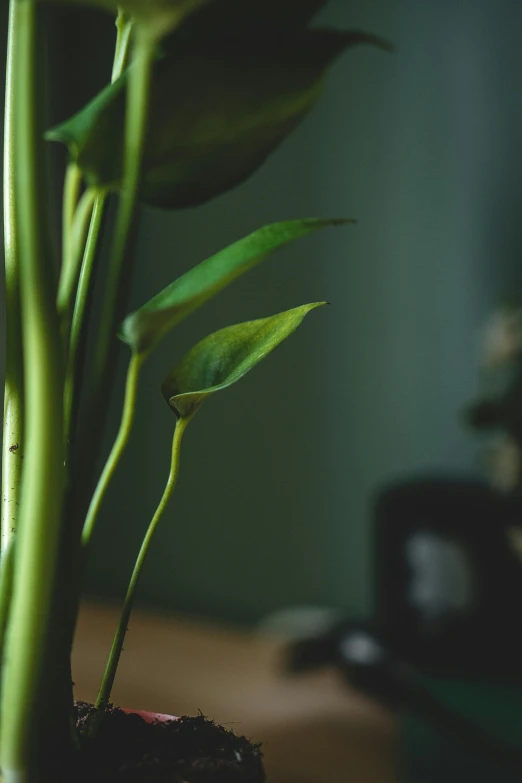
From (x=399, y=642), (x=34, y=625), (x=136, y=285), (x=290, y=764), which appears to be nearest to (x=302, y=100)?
(x=34, y=625)

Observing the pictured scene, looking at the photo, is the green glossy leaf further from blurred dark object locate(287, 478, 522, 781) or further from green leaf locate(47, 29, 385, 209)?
blurred dark object locate(287, 478, 522, 781)

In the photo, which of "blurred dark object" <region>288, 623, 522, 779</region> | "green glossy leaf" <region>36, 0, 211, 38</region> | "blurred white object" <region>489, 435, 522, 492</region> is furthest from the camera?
"blurred white object" <region>489, 435, 522, 492</region>

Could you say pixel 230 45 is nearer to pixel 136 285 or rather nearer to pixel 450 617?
pixel 450 617

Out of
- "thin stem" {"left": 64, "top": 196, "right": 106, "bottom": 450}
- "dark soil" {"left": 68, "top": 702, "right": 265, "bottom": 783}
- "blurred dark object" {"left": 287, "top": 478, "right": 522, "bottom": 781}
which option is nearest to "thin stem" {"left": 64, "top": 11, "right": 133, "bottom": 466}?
"thin stem" {"left": 64, "top": 196, "right": 106, "bottom": 450}

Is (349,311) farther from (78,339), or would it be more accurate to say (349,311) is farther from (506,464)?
(78,339)

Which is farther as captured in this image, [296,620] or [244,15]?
[296,620]

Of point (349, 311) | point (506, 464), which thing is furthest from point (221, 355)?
point (349, 311)

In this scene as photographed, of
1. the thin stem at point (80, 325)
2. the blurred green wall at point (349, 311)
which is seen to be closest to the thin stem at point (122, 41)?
the thin stem at point (80, 325)

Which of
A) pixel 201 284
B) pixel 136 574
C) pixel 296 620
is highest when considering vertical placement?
pixel 201 284
